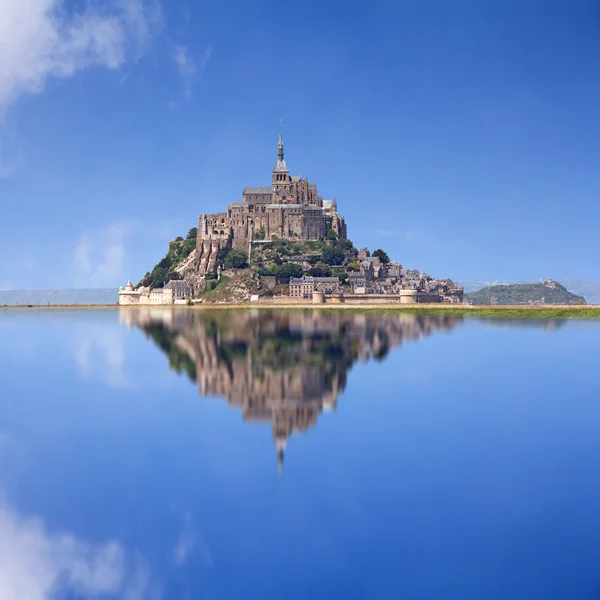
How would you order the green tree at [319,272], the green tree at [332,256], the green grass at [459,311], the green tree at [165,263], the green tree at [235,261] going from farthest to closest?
the green tree at [165,263]
the green tree at [332,256]
the green tree at [235,261]
the green tree at [319,272]
the green grass at [459,311]

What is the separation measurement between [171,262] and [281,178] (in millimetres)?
16980

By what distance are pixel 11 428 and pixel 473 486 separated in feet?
28.4

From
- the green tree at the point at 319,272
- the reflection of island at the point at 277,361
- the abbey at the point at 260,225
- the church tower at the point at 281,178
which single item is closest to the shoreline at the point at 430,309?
the green tree at the point at 319,272

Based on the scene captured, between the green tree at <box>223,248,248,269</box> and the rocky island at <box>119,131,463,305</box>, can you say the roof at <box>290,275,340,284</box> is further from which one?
the green tree at <box>223,248,248,269</box>

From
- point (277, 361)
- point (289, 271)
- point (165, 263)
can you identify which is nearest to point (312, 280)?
point (289, 271)

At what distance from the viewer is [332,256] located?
83.9 metres

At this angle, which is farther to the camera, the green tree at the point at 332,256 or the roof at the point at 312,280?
the green tree at the point at 332,256

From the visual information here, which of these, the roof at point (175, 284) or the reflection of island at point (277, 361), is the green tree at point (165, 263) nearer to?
the roof at point (175, 284)

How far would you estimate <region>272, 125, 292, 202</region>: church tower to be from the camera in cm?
9194

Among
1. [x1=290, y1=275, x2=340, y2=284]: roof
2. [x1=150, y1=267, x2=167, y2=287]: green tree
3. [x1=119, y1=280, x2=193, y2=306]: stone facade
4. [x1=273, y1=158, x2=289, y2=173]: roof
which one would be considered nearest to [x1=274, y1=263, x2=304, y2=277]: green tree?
[x1=290, y1=275, x2=340, y2=284]: roof

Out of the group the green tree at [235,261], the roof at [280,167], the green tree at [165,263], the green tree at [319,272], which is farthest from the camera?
the roof at [280,167]

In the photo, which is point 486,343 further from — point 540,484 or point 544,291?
point 544,291

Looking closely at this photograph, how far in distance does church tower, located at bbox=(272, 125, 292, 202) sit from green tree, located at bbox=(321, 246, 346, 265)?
1045 centimetres

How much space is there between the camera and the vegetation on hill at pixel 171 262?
289 ft
